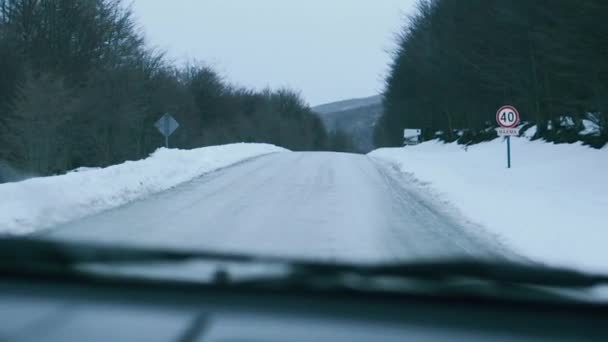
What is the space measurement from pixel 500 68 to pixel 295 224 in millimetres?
26052

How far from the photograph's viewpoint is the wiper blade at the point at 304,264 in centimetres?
329

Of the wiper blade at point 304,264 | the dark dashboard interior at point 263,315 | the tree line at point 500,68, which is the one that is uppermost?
the tree line at point 500,68

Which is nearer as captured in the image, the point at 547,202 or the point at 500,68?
the point at 547,202

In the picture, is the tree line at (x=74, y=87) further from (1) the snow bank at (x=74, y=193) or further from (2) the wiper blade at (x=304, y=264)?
(2) the wiper blade at (x=304, y=264)

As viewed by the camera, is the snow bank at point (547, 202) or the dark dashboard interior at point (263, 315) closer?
the dark dashboard interior at point (263, 315)

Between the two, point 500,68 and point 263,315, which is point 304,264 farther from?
point 500,68

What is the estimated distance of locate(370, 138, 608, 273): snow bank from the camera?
7137 mm

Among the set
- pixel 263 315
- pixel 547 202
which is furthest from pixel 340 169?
pixel 263 315

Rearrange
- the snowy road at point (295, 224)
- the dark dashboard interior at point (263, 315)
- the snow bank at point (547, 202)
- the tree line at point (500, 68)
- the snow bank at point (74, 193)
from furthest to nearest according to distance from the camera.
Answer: the tree line at point (500, 68)
the snow bank at point (74, 193)
the snow bank at point (547, 202)
the snowy road at point (295, 224)
the dark dashboard interior at point (263, 315)

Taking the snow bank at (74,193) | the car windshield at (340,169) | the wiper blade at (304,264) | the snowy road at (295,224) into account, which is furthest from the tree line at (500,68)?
the wiper blade at (304,264)

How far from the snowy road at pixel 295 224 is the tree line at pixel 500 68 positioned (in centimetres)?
898

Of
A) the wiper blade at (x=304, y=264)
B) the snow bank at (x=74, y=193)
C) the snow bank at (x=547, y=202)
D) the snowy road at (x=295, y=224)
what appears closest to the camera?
the wiper blade at (x=304, y=264)

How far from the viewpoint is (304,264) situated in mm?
3418

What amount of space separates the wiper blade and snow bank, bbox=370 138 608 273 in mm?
1328
